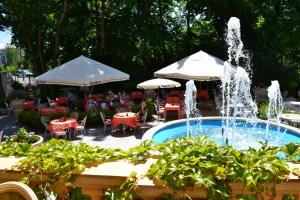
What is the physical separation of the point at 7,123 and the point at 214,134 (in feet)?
35.4

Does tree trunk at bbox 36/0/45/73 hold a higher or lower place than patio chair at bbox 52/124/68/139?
higher

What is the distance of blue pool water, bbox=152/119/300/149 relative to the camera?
11.5m

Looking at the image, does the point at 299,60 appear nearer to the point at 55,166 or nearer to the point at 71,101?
the point at 71,101

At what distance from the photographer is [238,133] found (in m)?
12.6

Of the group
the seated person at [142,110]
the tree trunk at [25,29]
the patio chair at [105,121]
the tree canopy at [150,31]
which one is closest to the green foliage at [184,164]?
the patio chair at [105,121]

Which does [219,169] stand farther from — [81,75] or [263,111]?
Result: [81,75]

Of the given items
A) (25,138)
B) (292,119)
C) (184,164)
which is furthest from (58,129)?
(184,164)

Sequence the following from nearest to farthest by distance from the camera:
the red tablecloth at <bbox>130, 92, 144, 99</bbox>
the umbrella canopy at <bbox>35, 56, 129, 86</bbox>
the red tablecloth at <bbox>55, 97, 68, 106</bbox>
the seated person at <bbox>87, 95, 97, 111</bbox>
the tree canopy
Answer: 1. the umbrella canopy at <bbox>35, 56, 129, 86</bbox>
2. the seated person at <bbox>87, 95, 97, 111</bbox>
3. the red tablecloth at <bbox>55, 97, 68, 106</bbox>
4. the red tablecloth at <bbox>130, 92, 144, 99</bbox>
5. the tree canopy

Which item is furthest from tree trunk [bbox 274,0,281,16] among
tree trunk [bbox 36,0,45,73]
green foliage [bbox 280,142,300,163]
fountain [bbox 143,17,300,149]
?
green foliage [bbox 280,142,300,163]

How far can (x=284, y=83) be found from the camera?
2198 centimetres

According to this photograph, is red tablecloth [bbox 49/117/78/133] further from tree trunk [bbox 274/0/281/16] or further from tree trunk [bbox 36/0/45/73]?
tree trunk [bbox 274/0/281/16]

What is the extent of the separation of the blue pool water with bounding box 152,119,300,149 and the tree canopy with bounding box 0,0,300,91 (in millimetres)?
9945

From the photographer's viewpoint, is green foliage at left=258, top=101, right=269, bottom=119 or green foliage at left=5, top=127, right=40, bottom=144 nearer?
green foliage at left=5, top=127, right=40, bottom=144

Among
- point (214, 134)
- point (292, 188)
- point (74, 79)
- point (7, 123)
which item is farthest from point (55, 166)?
point (7, 123)
